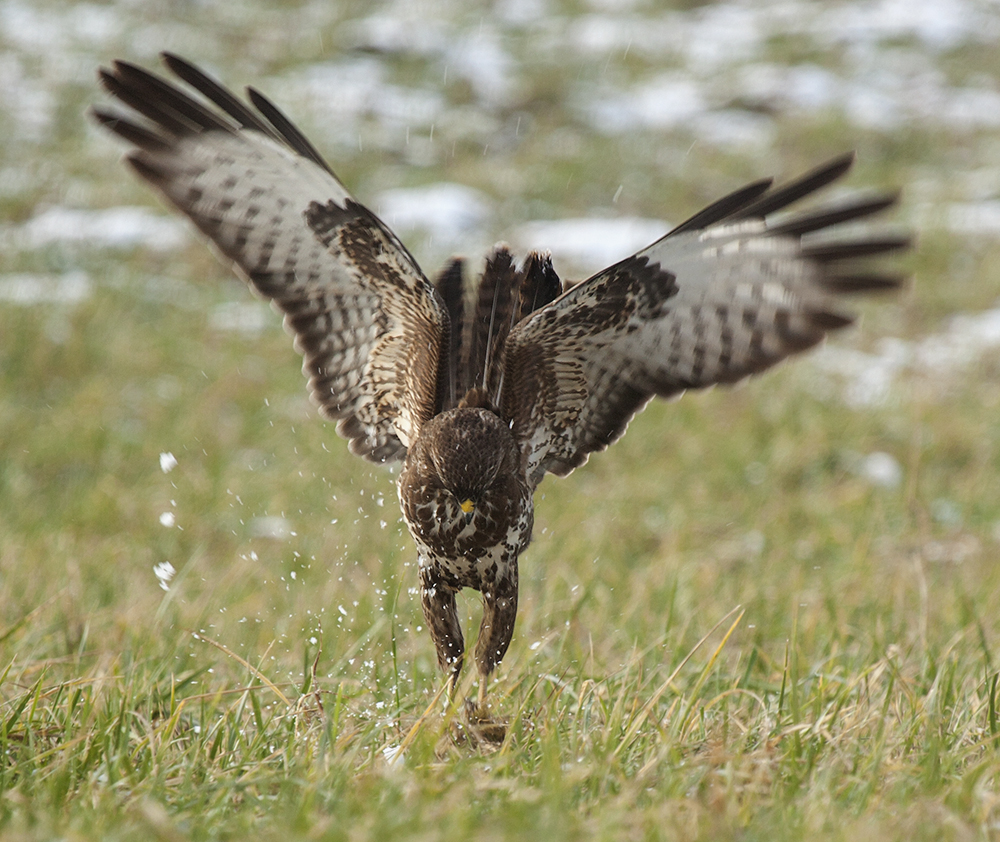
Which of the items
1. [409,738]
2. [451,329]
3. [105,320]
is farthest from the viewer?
[105,320]

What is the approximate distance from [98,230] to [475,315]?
8.13 meters

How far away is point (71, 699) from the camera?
2.88 meters

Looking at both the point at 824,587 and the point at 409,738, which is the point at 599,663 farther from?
the point at 824,587

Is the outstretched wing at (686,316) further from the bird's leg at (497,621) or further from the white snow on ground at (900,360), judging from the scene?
the white snow on ground at (900,360)

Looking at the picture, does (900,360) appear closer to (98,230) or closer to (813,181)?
(813,181)

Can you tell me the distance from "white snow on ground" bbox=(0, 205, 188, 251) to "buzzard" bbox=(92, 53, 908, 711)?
23.3ft

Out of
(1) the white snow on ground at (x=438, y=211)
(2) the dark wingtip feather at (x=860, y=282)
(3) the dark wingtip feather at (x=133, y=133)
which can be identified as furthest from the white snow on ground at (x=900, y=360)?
(3) the dark wingtip feather at (x=133, y=133)

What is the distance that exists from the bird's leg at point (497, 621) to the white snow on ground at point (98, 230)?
8125 millimetres

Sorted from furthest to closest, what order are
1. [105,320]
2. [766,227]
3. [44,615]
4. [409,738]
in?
[105,320] < [44,615] < [766,227] < [409,738]

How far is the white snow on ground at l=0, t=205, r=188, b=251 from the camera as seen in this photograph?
33.4 feet

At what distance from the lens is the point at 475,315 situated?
362 centimetres

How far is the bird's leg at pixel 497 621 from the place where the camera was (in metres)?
3.31

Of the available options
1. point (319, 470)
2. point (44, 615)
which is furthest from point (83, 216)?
point (44, 615)

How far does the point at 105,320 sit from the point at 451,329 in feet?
19.9
